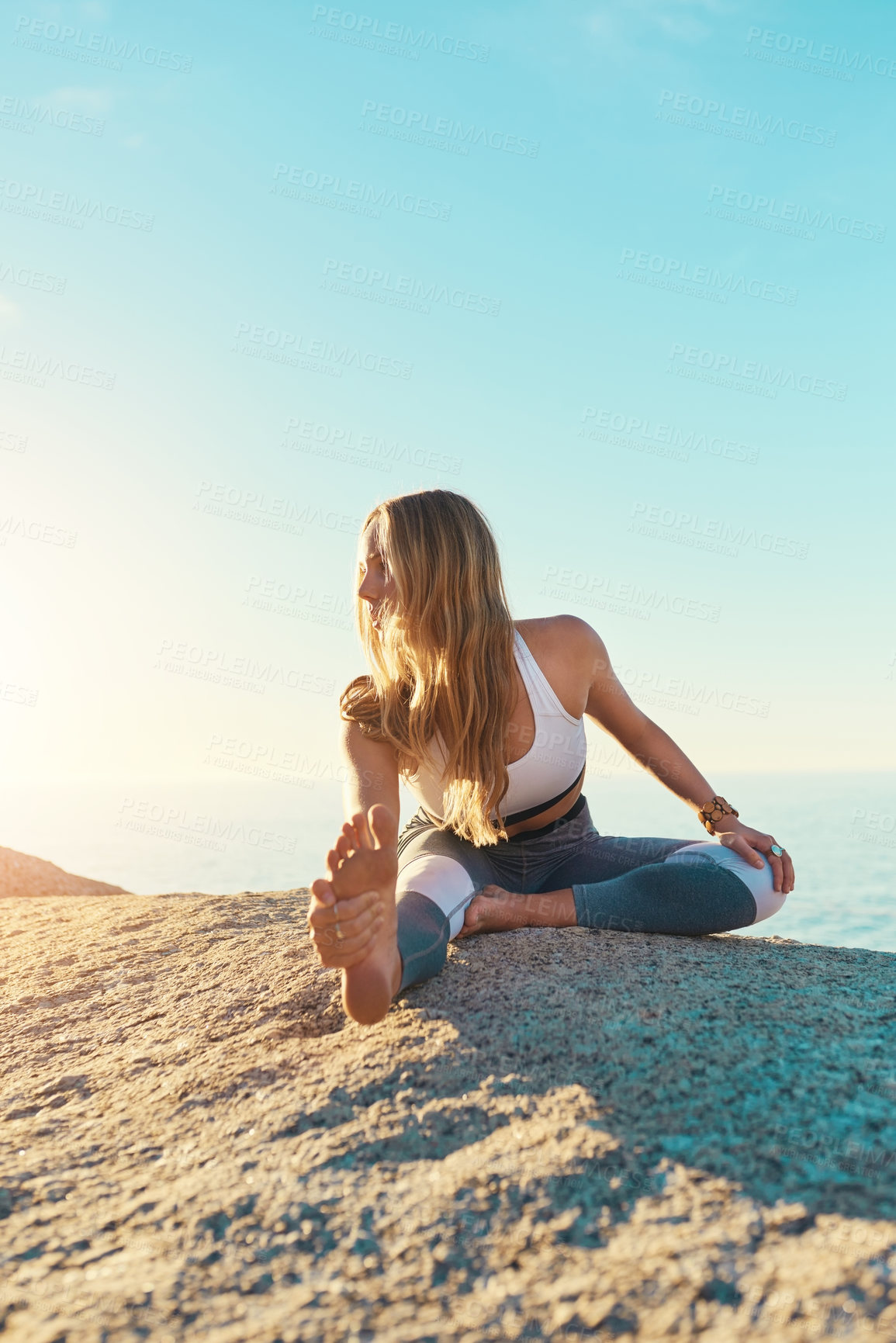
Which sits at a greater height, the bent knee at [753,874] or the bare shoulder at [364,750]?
the bare shoulder at [364,750]

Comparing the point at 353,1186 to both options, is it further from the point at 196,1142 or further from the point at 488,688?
the point at 488,688

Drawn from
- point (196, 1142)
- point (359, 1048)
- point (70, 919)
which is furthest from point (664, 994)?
point (70, 919)

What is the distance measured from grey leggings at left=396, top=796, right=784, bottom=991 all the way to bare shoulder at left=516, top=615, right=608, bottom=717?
0.48 metres

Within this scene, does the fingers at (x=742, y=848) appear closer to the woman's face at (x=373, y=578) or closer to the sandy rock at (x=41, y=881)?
the woman's face at (x=373, y=578)

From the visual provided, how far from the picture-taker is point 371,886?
6.29ft

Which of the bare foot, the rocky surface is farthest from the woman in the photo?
the bare foot

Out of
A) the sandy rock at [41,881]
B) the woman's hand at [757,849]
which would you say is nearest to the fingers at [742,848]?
the woman's hand at [757,849]

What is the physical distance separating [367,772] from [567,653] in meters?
0.86

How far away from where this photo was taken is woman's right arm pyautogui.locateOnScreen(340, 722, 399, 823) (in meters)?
2.70

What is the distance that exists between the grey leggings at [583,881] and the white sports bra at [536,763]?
A: 138 millimetres

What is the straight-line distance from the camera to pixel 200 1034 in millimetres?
2303

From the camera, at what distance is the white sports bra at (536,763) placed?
9.53ft

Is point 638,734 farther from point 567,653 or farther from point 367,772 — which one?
point 367,772

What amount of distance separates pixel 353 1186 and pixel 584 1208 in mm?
402
